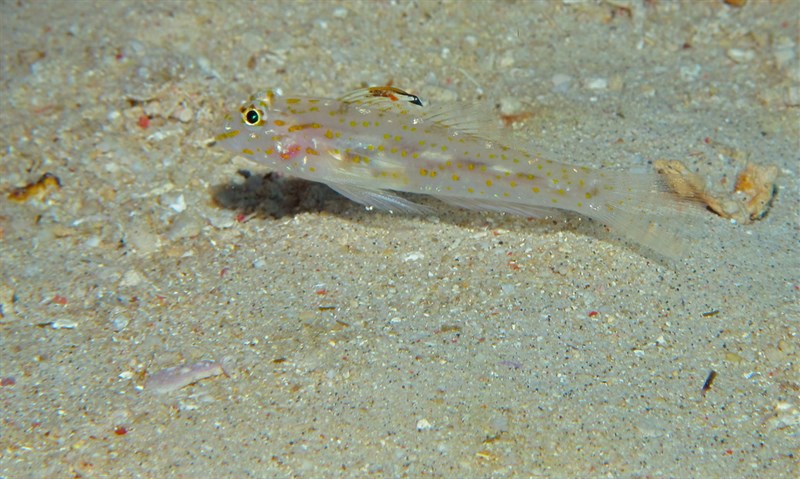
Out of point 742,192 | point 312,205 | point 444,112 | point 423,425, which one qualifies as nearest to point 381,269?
point 312,205

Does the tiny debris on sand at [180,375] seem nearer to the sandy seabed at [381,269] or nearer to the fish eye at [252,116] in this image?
the sandy seabed at [381,269]

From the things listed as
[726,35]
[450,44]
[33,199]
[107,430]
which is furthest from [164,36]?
[726,35]

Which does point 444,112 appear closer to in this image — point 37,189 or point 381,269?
point 381,269

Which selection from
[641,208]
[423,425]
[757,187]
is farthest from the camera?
[757,187]

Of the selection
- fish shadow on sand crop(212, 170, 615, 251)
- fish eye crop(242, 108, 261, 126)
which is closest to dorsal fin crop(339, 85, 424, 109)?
fish eye crop(242, 108, 261, 126)

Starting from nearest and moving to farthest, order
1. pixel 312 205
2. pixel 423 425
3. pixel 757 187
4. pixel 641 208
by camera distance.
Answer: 1. pixel 423 425
2. pixel 641 208
3. pixel 757 187
4. pixel 312 205

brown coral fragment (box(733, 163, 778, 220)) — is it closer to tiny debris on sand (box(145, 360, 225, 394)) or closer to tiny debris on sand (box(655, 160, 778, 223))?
tiny debris on sand (box(655, 160, 778, 223))

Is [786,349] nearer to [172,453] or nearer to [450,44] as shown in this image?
[172,453]
